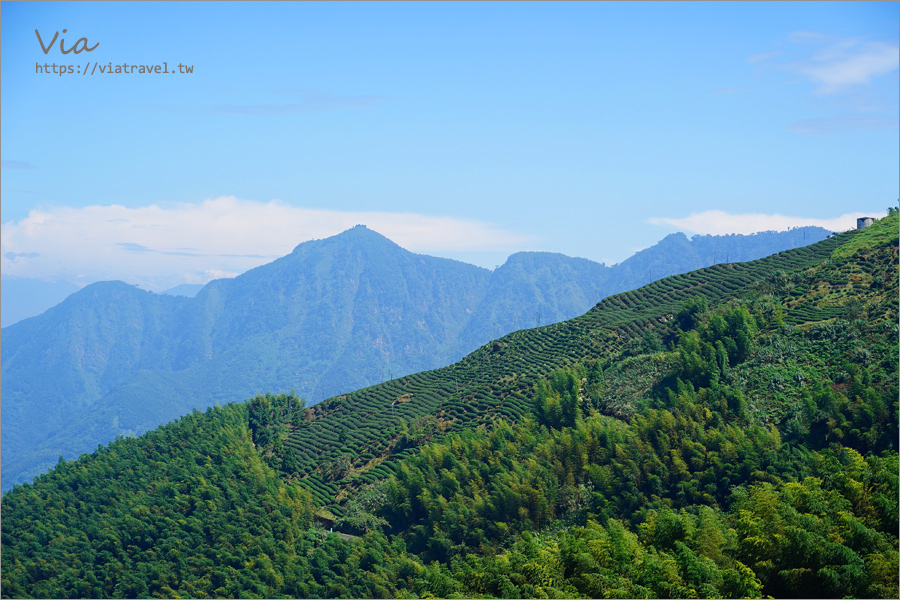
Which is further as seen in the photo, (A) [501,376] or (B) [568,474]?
(A) [501,376]

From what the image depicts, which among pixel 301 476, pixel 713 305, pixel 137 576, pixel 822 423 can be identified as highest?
pixel 713 305

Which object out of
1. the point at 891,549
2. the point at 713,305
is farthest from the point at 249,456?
the point at 891,549

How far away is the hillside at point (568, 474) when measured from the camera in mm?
30359

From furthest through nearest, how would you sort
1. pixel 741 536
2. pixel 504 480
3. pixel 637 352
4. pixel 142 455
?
pixel 142 455, pixel 637 352, pixel 504 480, pixel 741 536

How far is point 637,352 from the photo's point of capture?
62.9 meters

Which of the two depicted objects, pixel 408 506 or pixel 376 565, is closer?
pixel 376 565

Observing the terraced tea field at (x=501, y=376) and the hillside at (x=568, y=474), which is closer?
the hillside at (x=568, y=474)

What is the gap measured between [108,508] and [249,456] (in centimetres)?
1369

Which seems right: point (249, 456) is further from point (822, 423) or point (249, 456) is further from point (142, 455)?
point (822, 423)

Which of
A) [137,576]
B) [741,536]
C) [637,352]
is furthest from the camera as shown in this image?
[637,352]

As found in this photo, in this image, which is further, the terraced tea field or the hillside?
the terraced tea field

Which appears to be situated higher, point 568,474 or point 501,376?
point 501,376

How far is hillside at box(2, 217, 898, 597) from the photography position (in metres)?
30.4

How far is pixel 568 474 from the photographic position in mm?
46344
